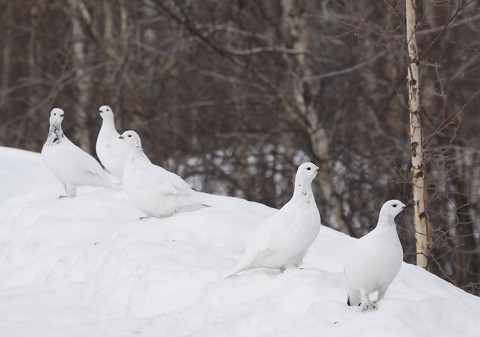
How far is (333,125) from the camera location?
13969 millimetres

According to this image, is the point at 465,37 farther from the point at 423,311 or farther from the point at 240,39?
the point at 423,311

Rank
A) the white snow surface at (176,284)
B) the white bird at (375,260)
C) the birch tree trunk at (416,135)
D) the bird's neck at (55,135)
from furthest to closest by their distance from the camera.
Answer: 1. the bird's neck at (55,135)
2. the birch tree trunk at (416,135)
3. the white snow surface at (176,284)
4. the white bird at (375,260)

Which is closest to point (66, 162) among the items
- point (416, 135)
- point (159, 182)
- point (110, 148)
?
point (110, 148)

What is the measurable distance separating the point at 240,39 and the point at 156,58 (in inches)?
60.0

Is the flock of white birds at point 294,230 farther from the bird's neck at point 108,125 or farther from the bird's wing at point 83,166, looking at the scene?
the bird's neck at point 108,125

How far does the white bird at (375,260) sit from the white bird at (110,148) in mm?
4186

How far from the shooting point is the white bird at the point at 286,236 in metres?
6.37

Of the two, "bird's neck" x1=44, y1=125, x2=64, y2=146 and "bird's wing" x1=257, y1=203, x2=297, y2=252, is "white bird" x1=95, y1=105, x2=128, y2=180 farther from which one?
"bird's wing" x1=257, y1=203, x2=297, y2=252

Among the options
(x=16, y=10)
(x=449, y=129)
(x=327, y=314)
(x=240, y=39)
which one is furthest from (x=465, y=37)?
(x=327, y=314)

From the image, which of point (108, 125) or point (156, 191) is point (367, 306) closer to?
point (156, 191)

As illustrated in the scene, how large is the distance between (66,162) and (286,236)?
3.41 meters

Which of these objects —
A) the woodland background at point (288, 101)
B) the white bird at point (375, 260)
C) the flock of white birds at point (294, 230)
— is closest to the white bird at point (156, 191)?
the flock of white birds at point (294, 230)

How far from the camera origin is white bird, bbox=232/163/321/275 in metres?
6.37

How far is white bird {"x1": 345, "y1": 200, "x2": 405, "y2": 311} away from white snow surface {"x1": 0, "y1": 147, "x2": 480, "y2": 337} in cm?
12
